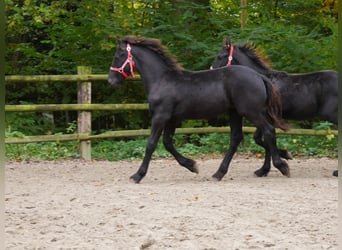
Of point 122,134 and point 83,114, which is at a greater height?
point 83,114

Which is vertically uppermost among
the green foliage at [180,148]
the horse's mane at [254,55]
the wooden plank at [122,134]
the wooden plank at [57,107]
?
the horse's mane at [254,55]

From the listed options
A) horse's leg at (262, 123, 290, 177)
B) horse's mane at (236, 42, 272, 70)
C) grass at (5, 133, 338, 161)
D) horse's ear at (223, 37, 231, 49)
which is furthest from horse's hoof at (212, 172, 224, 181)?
grass at (5, 133, 338, 161)

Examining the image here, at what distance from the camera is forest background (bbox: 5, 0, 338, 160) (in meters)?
10.5

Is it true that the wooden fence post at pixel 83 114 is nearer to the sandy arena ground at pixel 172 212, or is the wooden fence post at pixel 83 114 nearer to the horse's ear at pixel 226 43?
the sandy arena ground at pixel 172 212

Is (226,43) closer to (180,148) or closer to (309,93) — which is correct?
(309,93)

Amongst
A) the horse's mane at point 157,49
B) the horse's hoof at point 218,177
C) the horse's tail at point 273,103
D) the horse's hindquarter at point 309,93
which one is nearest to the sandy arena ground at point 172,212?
the horse's hoof at point 218,177

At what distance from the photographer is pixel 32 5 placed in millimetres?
11367

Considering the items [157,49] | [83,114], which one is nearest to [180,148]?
[83,114]

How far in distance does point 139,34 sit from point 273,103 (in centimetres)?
442

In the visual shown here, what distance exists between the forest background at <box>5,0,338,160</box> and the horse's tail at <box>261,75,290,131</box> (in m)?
3.39

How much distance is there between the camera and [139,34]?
10836 millimetres

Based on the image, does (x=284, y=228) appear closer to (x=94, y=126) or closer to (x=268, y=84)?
(x=268, y=84)

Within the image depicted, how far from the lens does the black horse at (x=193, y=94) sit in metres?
6.98

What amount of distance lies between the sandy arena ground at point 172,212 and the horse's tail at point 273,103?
0.70m
